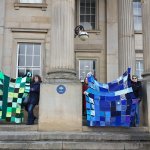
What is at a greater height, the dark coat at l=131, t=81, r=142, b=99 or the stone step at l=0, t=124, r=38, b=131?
the dark coat at l=131, t=81, r=142, b=99

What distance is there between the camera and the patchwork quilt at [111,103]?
1169 centimetres

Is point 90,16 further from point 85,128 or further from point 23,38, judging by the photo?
point 85,128

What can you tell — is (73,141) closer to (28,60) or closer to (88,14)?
(28,60)

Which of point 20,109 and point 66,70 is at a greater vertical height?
point 66,70

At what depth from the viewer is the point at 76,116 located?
37.4ft

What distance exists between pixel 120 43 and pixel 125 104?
6.34m

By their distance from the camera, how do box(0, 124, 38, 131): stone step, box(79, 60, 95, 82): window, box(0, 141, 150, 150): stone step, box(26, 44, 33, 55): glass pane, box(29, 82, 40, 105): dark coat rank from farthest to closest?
box(79, 60, 95, 82): window < box(26, 44, 33, 55): glass pane < box(29, 82, 40, 105): dark coat < box(0, 124, 38, 131): stone step < box(0, 141, 150, 150): stone step

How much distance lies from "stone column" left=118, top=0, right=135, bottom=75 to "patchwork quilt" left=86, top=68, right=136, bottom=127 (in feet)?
17.1

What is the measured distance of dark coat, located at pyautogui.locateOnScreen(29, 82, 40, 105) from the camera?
38.7 ft

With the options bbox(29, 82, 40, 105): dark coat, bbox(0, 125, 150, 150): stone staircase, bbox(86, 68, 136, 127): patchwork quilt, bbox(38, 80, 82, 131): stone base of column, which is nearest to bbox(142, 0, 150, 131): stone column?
bbox(86, 68, 136, 127): patchwork quilt

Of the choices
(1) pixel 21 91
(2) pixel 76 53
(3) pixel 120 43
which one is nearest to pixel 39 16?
(2) pixel 76 53

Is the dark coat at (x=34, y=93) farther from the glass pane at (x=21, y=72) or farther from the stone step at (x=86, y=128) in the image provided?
the glass pane at (x=21, y=72)

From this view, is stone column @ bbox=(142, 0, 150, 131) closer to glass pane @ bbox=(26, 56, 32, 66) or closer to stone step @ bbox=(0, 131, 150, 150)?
stone step @ bbox=(0, 131, 150, 150)

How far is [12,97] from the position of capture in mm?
12086
